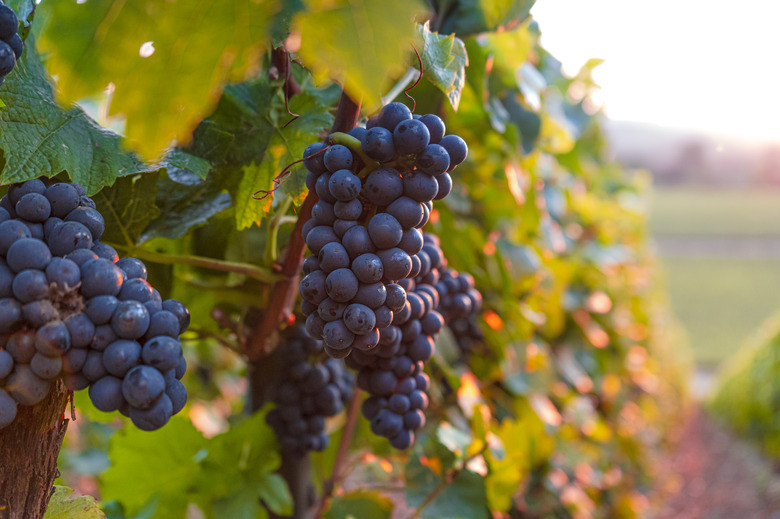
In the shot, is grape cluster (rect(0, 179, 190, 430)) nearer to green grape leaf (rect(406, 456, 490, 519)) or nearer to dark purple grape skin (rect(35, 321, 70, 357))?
dark purple grape skin (rect(35, 321, 70, 357))

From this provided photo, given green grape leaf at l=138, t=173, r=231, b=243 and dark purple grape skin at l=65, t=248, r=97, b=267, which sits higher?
dark purple grape skin at l=65, t=248, r=97, b=267

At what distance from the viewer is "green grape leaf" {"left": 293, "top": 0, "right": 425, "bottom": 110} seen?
43 cm

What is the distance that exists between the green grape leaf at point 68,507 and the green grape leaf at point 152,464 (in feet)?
1.68

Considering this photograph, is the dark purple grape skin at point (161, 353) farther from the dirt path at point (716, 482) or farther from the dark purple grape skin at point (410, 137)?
the dirt path at point (716, 482)

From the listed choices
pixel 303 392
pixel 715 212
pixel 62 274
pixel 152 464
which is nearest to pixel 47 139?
pixel 62 274

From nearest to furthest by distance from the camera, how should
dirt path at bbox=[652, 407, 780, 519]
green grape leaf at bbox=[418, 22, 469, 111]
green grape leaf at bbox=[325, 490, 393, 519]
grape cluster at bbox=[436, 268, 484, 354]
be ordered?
green grape leaf at bbox=[418, 22, 469, 111] → grape cluster at bbox=[436, 268, 484, 354] → green grape leaf at bbox=[325, 490, 393, 519] → dirt path at bbox=[652, 407, 780, 519]

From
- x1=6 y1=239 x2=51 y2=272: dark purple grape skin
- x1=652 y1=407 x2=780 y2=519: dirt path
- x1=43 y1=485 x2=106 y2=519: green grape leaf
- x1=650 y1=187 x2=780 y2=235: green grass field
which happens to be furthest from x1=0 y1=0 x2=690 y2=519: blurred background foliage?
x1=650 y1=187 x2=780 y2=235: green grass field

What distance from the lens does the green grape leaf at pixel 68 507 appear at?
0.67 meters

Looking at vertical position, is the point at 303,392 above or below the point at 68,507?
below

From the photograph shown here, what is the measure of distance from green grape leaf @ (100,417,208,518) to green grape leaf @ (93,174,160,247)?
1.82ft

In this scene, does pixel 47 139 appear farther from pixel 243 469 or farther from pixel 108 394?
pixel 243 469

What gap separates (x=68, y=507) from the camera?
68 cm

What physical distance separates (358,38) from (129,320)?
325 mm

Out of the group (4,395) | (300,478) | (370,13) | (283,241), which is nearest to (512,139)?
(283,241)
